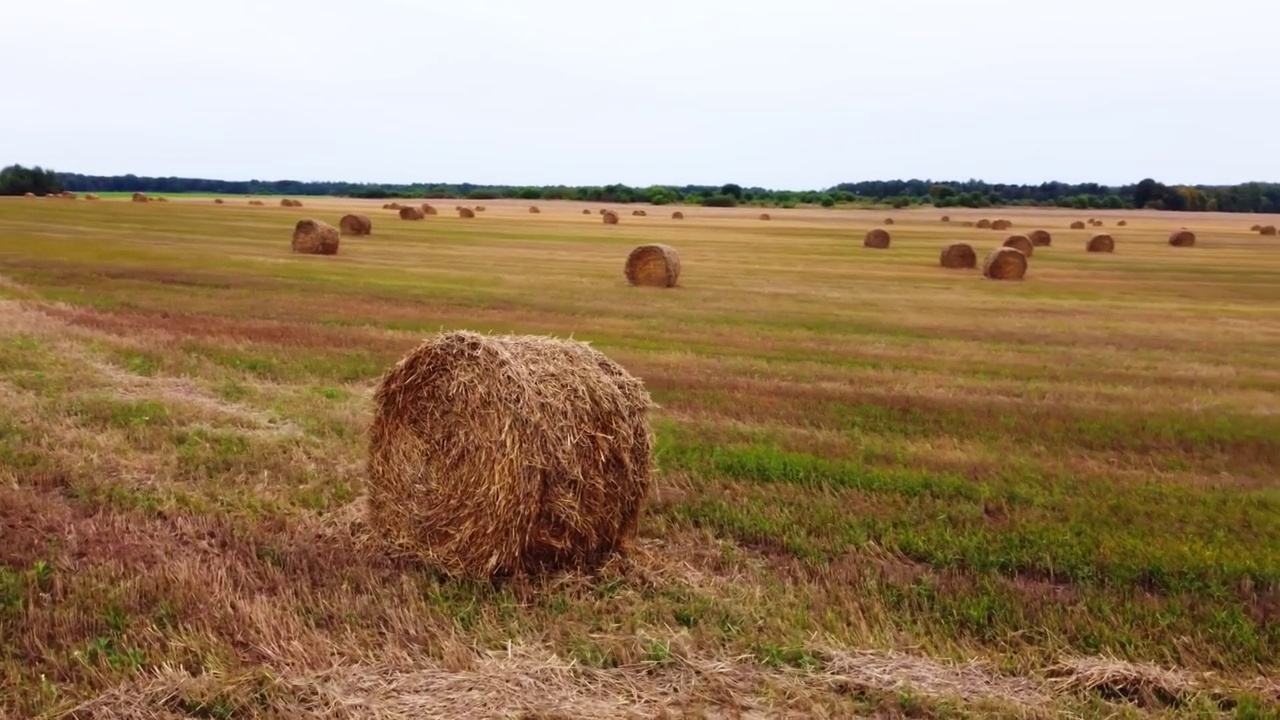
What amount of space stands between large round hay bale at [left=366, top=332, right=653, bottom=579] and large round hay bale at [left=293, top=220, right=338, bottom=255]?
25.6 meters

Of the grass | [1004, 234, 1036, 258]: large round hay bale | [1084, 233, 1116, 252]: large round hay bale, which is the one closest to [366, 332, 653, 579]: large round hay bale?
the grass

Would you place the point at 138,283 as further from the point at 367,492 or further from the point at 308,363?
the point at 367,492

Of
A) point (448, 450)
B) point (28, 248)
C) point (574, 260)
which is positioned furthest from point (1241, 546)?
point (28, 248)

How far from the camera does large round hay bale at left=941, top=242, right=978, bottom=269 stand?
3425 cm

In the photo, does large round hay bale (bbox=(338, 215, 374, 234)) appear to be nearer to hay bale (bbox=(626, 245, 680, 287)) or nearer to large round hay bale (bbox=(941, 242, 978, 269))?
hay bale (bbox=(626, 245, 680, 287))

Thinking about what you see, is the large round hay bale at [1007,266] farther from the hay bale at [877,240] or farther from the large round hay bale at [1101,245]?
the large round hay bale at [1101,245]

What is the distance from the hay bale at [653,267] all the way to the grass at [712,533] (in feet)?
24.1

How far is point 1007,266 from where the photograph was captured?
2988 centimetres

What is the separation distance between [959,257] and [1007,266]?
4.43 m

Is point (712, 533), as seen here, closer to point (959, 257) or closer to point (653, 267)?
point (653, 267)

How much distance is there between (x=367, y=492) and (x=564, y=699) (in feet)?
9.96

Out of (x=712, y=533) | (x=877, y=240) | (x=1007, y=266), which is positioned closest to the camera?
(x=712, y=533)

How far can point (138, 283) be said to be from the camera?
22406 millimetres

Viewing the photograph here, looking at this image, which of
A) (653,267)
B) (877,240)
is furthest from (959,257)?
(653,267)
